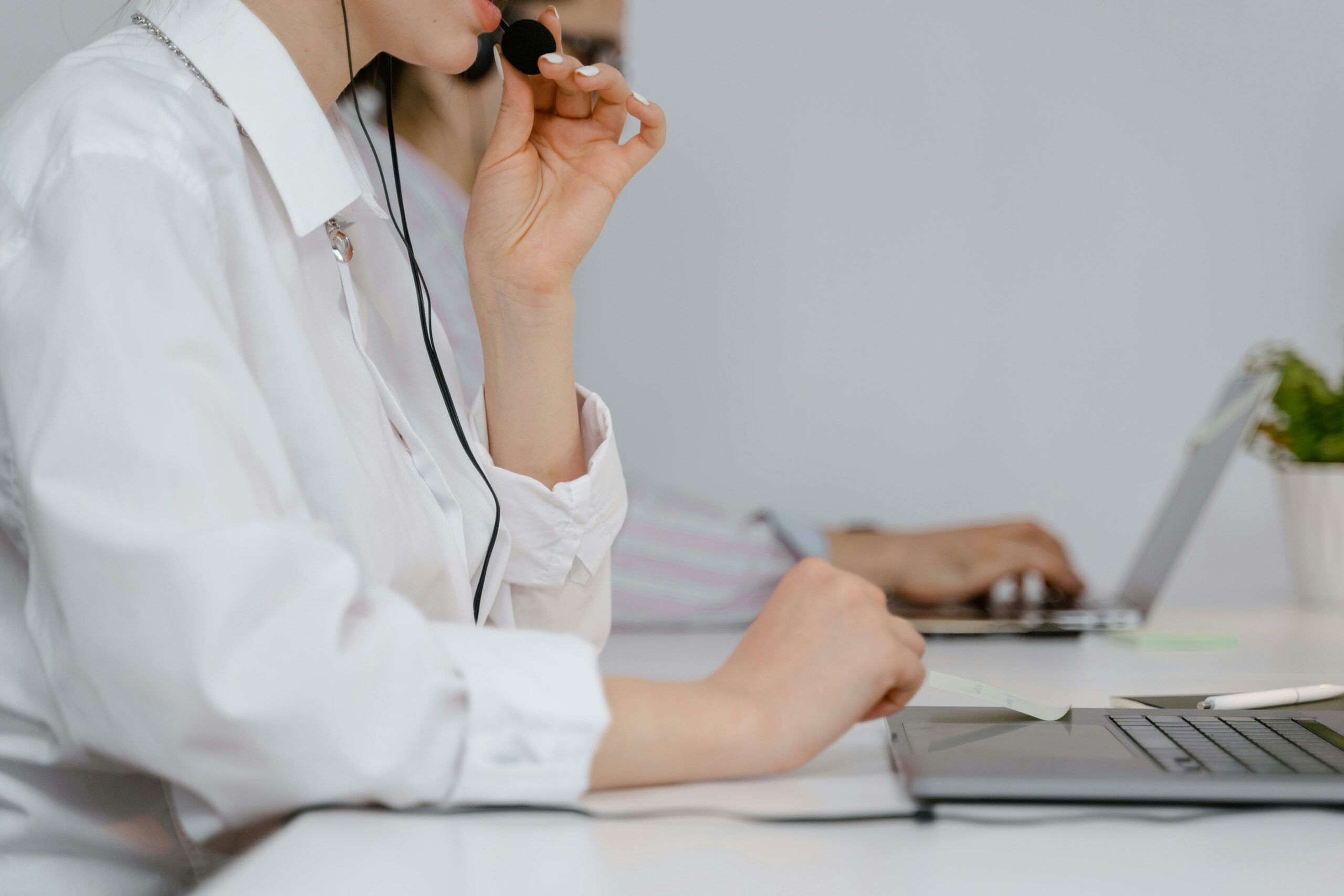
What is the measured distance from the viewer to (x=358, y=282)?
2.88 ft

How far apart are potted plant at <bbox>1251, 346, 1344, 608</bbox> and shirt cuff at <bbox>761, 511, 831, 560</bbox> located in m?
0.58

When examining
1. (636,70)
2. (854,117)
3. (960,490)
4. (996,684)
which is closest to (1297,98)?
(854,117)

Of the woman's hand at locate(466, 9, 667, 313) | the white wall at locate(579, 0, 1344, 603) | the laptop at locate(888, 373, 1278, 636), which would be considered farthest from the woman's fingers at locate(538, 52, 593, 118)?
the white wall at locate(579, 0, 1344, 603)

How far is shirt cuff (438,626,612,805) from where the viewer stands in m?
0.48

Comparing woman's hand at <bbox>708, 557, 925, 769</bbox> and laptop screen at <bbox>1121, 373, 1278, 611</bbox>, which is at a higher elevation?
woman's hand at <bbox>708, 557, 925, 769</bbox>

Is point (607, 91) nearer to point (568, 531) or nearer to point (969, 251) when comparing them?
point (568, 531)

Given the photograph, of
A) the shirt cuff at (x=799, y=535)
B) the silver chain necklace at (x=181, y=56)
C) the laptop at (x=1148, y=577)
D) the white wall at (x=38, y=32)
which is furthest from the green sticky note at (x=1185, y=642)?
the white wall at (x=38, y=32)

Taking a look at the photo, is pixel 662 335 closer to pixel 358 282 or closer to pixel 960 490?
pixel 960 490

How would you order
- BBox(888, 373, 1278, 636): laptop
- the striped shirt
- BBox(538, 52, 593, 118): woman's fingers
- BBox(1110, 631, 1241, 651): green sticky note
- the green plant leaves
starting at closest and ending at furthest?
BBox(538, 52, 593, 118): woman's fingers
BBox(1110, 631, 1241, 651): green sticky note
BBox(888, 373, 1278, 636): laptop
the striped shirt
the green plant leaves

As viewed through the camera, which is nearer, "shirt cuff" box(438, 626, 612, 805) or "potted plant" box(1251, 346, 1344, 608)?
"shirt cuff" box(438, 626, 612, 805)

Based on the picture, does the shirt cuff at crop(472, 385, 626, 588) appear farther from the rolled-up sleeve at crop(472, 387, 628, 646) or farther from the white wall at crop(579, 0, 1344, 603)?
the white wall at crop(579, 0, 1344, 603)

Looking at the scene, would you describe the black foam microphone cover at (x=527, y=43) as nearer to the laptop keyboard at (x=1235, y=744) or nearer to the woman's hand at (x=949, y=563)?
the laptop keyboard at (x=1235, y=744)

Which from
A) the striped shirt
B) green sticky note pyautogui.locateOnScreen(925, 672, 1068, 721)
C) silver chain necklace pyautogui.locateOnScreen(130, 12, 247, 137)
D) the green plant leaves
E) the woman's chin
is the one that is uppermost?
the woman's chin

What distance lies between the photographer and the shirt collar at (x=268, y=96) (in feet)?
2.17
